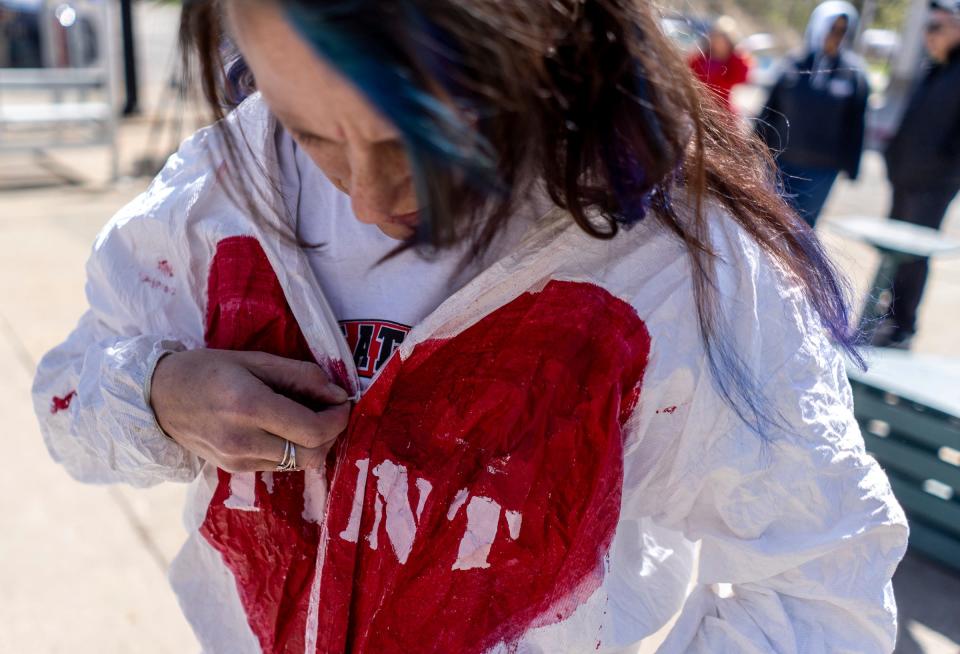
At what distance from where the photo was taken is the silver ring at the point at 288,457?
84cm

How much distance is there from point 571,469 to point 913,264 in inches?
164

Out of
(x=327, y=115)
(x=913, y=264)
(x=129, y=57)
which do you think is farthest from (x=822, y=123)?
(x=129, y=57)

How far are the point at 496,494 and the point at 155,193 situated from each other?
55 cm

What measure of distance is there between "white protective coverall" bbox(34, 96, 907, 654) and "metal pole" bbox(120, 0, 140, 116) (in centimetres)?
937

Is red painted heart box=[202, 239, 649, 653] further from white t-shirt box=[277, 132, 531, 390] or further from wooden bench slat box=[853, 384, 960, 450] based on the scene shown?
wooden bench slat box=[853, 384, 960, 450]

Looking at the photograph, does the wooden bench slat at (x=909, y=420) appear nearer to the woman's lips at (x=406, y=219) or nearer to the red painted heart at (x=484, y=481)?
the red painted heart at (x=484, y=481)

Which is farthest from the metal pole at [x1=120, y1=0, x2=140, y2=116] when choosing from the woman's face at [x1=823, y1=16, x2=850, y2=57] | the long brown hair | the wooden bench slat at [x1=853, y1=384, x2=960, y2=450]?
the long brown hair

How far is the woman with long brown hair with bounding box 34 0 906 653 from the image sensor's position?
736mm

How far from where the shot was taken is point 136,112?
374 inches

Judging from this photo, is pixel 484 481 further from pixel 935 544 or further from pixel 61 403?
pixel 935 544

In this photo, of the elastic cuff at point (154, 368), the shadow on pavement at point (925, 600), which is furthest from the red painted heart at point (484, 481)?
the shadow on pavement at point (925, 600)

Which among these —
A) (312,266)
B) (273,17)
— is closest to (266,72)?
(273,17)

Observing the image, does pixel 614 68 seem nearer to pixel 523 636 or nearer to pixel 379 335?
pixel 379 335

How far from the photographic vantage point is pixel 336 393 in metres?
0.86
